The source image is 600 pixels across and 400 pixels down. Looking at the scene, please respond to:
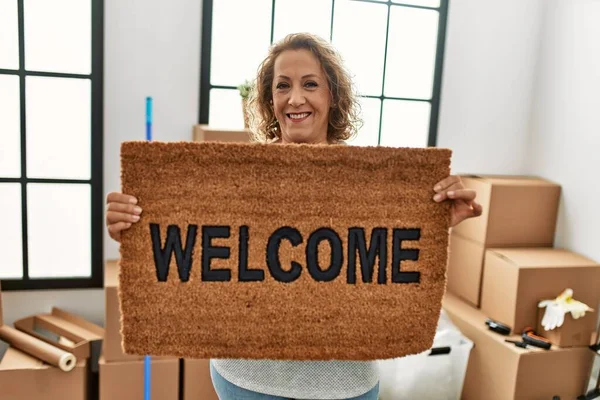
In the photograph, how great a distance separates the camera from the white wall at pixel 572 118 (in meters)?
2.52

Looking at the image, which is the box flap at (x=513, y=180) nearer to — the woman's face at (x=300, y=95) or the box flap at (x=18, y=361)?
the woman's face at (x=300, y=95)

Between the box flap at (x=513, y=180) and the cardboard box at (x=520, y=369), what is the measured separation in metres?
0.64

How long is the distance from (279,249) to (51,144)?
5.84ft

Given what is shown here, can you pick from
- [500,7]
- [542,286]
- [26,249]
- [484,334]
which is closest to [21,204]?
[26,249]

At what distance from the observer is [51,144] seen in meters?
2.54

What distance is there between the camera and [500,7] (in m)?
2.87

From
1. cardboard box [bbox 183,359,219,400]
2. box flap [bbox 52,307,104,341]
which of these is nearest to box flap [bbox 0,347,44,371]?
box flap [bbox 52,307,104,341]

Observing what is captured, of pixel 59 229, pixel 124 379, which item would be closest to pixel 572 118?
pixel 124 379

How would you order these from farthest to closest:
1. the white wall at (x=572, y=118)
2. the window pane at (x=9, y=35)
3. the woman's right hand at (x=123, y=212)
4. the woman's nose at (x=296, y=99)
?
the white wall at (x=572, y=118), the window pane at (x=9, y=35), the woman's nose at (x=296, y=99), the woman's right hand at (x=123, y=212)

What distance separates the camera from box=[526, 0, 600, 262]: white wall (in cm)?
252

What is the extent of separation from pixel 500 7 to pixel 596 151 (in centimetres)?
89

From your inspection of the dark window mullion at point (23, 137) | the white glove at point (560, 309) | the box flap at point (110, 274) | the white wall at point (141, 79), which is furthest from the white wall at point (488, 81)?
the dark window mullion at point (23, 137)

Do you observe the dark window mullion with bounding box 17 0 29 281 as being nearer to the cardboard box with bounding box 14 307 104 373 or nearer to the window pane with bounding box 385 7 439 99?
the cardboard box with bounding box 14 307 104 373

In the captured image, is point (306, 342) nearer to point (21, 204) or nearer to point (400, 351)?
point (400, 351)
